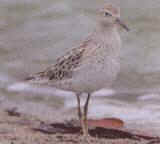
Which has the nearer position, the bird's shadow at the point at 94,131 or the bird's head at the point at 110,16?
the bird's shadow at the point at 94,131

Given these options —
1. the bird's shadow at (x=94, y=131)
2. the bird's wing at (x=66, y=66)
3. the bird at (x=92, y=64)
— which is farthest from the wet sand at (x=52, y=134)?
the bird's wing at (x=66, y=66)

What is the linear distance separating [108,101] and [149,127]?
129 cm

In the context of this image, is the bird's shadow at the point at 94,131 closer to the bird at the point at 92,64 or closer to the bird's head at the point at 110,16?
the bird at the point at 92,64

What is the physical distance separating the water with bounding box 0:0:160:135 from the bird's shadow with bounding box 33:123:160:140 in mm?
714

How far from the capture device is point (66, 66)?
7.36 metres

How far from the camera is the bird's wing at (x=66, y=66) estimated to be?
23.8 feet

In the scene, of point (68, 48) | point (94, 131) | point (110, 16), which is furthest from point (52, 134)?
point (68, 48)

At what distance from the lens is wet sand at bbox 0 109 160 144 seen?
6715 mm

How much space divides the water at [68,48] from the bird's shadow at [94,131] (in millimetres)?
714

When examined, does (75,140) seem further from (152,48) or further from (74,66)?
(152,48)

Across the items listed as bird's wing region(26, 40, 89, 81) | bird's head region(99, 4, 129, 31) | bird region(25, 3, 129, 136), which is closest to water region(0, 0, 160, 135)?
bird's wing region(26, 40, 89, 81)

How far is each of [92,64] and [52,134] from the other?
0.94m

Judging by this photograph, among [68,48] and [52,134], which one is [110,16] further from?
[68,48]

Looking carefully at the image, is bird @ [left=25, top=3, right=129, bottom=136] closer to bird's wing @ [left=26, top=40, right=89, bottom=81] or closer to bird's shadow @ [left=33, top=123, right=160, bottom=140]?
bird's wing @ [left=26, top=40, right=89, bottom=81]
